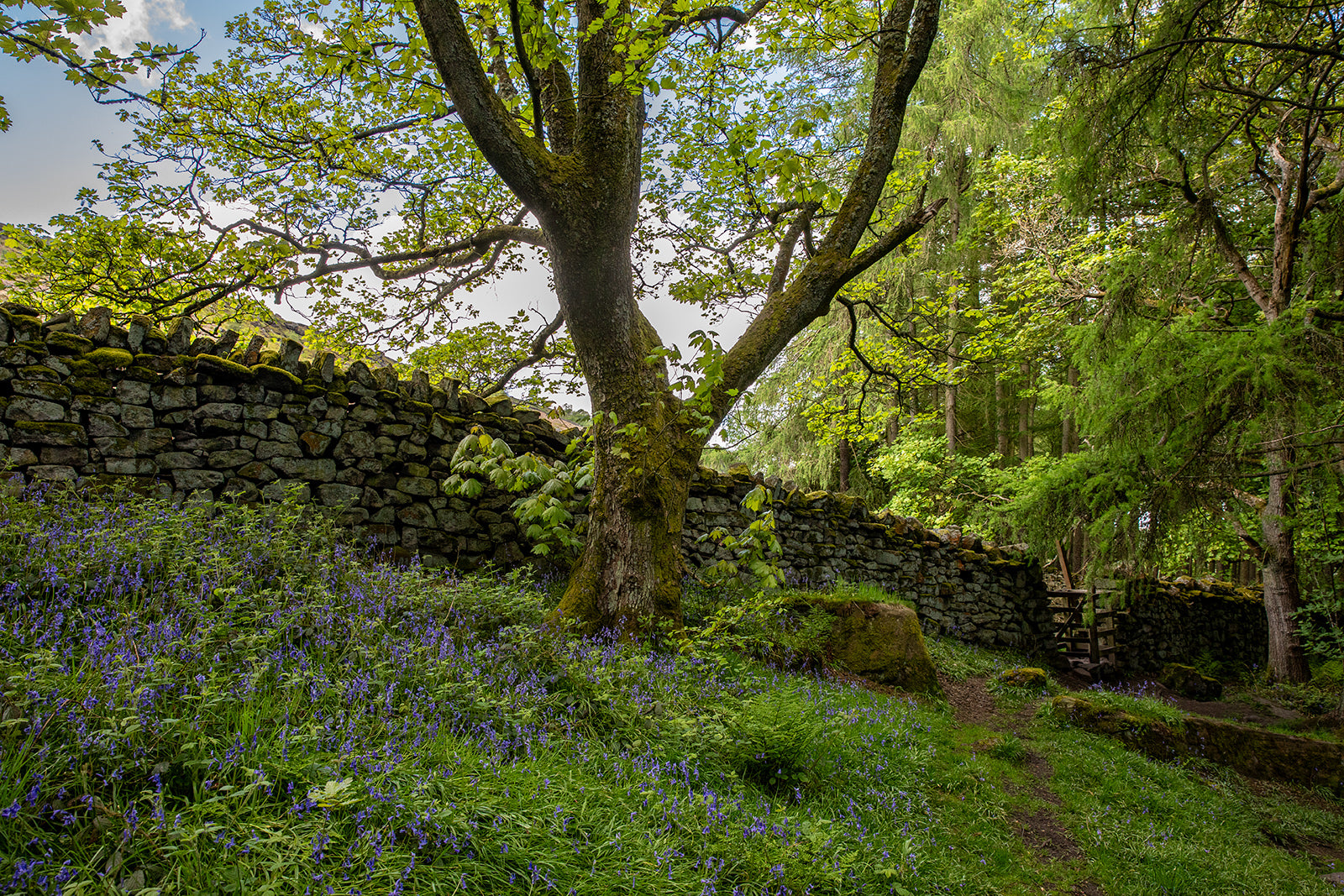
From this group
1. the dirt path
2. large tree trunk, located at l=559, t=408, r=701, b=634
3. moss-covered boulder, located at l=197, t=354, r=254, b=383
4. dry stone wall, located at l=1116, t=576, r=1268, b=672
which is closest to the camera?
the dirt path

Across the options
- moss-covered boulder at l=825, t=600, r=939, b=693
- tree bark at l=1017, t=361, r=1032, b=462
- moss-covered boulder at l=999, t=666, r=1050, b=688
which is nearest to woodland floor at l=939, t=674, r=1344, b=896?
moss-covered boulder at l=999, t=666, r=1050, b=688

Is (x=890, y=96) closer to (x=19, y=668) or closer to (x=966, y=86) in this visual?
(x=19, y=668)

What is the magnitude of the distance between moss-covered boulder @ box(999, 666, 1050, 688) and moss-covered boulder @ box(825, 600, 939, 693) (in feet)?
5.70

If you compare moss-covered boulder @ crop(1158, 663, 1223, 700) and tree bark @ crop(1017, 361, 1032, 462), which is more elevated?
tree bark @ crop(1017, 361, 1032, 462)

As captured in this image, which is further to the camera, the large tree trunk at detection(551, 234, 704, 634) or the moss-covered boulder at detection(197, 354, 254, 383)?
the large tree trunk at detection(551, 234, 704, 634)

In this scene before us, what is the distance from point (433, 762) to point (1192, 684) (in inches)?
465

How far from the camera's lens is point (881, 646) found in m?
6.42

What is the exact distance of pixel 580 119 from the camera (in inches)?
199

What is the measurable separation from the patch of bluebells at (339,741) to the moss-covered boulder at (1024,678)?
441 centimetres

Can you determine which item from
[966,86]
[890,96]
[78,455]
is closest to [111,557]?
[78,455]

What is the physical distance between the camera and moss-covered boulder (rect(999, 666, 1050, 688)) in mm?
7527

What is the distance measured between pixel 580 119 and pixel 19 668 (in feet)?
15.8

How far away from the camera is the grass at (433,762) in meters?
1.74

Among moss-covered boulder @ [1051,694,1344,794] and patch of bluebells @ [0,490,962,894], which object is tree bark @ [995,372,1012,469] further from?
patch of bluebells @ [0,490,962,894]
